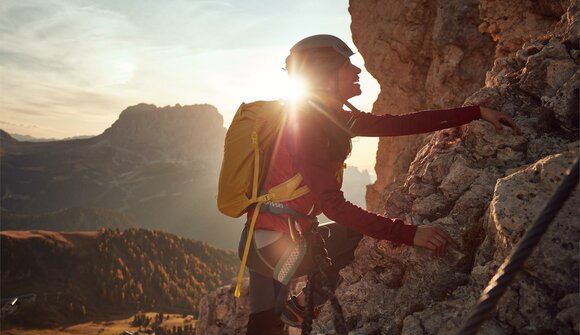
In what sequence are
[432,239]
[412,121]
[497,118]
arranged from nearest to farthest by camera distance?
[432,239]
[497,118]
[412,121]

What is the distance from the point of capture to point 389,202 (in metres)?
6.48

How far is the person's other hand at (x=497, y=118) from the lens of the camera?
203 inches

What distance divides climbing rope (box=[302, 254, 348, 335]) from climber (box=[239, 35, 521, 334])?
137mm

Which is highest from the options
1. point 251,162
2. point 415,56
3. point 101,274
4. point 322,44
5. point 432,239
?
point 415,56

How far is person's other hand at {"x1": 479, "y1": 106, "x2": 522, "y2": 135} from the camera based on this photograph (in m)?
5.15

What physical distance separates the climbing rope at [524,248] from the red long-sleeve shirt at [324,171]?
1.91 meters

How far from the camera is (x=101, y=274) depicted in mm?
121562

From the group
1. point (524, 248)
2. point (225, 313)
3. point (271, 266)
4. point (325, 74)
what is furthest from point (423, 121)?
point (225, 313)

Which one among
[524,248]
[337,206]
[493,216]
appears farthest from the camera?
[337,206]

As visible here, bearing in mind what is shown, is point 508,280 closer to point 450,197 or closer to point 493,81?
point 450,197

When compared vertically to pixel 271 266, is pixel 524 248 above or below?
above

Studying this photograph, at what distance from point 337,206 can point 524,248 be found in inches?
83.5

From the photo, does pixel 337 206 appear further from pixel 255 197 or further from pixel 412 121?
pixel 412 121

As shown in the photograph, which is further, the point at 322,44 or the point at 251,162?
the point at 251,162
